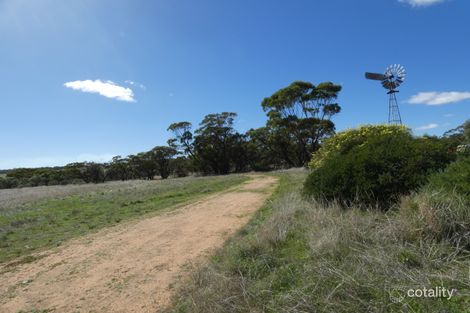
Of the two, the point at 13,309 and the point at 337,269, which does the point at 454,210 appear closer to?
the point at 337,269

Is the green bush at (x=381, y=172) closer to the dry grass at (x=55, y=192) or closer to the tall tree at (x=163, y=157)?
the dry grass at (x=55, y=192)

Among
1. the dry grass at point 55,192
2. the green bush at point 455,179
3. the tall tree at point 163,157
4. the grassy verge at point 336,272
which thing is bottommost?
the grassy verge at point 336,272

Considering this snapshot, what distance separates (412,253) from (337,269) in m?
1.01

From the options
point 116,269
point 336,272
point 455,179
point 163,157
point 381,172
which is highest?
point 163,157

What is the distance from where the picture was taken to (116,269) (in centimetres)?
642

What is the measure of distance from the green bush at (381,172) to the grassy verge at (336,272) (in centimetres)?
76

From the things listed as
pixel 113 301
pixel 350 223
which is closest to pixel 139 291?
pixel 113 301

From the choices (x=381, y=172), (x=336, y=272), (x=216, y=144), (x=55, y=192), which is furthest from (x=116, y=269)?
(x=216, y=144)

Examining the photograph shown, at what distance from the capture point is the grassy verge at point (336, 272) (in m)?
3.32

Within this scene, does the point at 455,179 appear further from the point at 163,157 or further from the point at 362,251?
the point at 163,157

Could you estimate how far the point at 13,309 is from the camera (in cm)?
502

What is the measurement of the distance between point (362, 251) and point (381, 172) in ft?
9.04

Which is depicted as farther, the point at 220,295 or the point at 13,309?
the point at 13,309

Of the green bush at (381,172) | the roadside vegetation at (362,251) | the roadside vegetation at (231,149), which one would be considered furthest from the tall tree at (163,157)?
the roadside vegetation at (362,251)
